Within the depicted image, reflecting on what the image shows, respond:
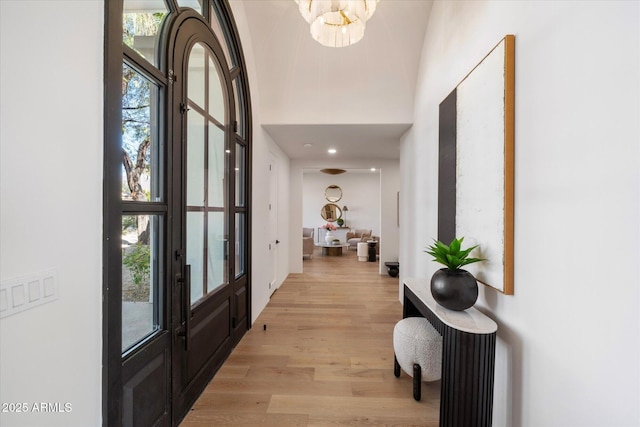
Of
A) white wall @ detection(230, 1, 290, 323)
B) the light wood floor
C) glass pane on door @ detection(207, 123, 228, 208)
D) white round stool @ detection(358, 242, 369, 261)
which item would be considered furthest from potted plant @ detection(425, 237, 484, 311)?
white round stool @ detection(358, 242, 369, 261)

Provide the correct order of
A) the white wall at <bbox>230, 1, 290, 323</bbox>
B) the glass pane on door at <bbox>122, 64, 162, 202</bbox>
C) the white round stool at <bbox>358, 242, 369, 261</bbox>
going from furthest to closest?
the white round stool at <bbox>358, 242, 369, 261</bbox>
the white wall at <bbox>230, 1, 290, 323</bbox>
the glass pane on door at <bbox>122, 64, 162, 202</bbox>

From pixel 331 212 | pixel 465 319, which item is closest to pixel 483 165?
pixel 465 319

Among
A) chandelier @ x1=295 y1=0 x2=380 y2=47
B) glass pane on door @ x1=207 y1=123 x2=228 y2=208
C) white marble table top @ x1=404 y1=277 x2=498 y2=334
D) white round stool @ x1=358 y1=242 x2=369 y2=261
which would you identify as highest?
chandelier @ x1=295 y1=0 x2=380 y2=47

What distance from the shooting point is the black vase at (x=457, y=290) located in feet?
5.25

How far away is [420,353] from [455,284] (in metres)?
0.70

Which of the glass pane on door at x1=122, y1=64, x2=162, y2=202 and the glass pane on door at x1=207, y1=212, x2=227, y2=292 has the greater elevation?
the glass pane on door at x1=122, y1=64, x2=162, y2=202

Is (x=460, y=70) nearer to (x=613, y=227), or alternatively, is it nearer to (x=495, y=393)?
(x=613, y=227)

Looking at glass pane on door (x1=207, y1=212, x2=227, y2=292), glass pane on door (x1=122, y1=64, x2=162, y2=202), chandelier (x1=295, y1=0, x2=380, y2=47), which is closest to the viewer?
glass pane on door (x1=122, y1=64, x2=162, y2=202)

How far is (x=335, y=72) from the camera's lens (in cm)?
328

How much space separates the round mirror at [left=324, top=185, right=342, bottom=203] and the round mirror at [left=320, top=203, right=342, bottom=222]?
237mm

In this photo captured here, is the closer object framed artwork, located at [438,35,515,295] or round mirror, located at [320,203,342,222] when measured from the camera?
framed artwork, located at [438,35,515,295]

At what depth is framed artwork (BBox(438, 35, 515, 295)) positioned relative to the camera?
4.82ft

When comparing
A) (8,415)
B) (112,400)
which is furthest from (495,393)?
(8,415)

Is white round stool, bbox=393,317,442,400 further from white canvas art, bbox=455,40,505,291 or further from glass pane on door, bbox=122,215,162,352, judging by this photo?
glass pane on door, bbox=122,215,162,352
